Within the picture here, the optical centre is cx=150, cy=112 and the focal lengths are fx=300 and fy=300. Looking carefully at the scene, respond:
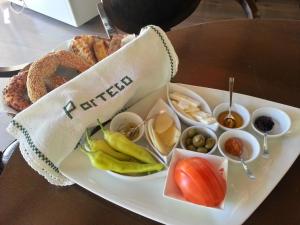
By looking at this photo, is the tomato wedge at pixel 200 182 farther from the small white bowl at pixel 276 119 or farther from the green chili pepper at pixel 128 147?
the small white bowl at pixel 276 119

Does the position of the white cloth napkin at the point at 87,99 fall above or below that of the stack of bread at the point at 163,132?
above

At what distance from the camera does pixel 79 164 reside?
68 centimetres

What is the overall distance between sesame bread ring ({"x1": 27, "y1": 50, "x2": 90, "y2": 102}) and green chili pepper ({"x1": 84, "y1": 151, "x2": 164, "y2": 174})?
0.28m

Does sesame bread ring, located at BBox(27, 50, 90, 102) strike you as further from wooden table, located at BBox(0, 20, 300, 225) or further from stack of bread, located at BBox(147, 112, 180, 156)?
stack of bread, located at BBox(147, 112, 180, 156)

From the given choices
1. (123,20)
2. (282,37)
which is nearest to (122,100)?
(282,37)

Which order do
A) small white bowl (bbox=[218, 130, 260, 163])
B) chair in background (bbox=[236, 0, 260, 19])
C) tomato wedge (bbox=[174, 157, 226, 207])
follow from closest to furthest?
tomato wedge (bbox=[174, 157, 226, 207]), small white bowl (bbox=[218, 130, 260, 163]), chair in background (bbox=[236, 0, 260, 19])

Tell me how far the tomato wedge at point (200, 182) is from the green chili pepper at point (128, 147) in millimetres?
79

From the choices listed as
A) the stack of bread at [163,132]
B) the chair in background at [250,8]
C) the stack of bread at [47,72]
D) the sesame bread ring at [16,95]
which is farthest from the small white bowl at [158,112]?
the chair in background at [250,8]

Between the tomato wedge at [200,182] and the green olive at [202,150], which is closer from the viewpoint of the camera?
the tomato wedge at [200,182]

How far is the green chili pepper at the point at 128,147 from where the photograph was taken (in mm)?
628

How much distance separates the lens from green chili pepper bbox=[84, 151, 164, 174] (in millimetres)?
614

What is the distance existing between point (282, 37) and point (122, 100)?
54cm

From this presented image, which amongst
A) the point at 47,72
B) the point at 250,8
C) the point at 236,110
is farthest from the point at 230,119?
the point at 250,8

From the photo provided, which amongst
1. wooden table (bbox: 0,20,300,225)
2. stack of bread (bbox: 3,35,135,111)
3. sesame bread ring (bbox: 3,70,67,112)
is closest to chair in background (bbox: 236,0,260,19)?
wooden table (bbox: 0,20,300,225)
